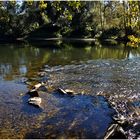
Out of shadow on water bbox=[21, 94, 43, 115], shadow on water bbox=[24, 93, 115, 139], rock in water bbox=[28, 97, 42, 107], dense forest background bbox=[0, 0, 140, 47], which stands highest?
dense forest background bbox=[0, 0, 140, 47]

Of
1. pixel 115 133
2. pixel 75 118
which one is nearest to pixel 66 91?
pixel 75 118

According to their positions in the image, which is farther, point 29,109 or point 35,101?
point 35,101

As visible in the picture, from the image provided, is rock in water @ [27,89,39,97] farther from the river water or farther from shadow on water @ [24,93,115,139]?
shadow on water @ [24,93,115,139]

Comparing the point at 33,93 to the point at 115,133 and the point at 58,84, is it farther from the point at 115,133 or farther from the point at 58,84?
the point at 115,133

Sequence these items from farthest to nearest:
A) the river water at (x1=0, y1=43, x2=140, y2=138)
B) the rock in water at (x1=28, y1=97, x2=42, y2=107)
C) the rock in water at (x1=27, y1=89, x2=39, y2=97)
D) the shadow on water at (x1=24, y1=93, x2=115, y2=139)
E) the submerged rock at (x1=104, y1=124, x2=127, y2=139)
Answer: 1. the rock in water at (x1=27, y1=89, x2=39, y2=97)
2. the rock in water at (x1=28, y1=97, x2=42, y2=107)
3. the river water at (x1=0, y1=43, x2=140, y2=138)
4. the shadow on water at (x1=24, y1=93, x2=115, y2=139)
5. the submerged rock at (x1=104, y1=124, x2=127, y2=139)

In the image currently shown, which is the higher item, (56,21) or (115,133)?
(56,21)

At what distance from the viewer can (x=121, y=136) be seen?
1157cm

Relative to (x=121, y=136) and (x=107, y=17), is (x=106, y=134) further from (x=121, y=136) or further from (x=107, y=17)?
(x=107, y=17)

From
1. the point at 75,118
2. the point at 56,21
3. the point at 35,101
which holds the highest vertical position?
the point at 56,21

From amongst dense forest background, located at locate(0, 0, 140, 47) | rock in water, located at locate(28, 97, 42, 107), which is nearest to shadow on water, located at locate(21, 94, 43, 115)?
rock in water, located at locate(28, 97, 42, 107)

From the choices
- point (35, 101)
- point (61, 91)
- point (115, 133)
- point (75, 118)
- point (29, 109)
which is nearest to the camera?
point (115, 133)

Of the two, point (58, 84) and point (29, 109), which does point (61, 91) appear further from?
point (29, 109)

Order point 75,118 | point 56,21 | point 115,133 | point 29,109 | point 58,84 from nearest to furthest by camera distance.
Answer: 1. point 115,133
2. point 75,118
3. point 29,109
4. point 58,84
5. point 56,21

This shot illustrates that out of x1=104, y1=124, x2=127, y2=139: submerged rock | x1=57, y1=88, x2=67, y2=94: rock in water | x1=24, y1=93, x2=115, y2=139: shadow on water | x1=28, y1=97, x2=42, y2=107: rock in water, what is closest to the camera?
x1=104, y1=124, x2=127, y2=139: submerged rock
